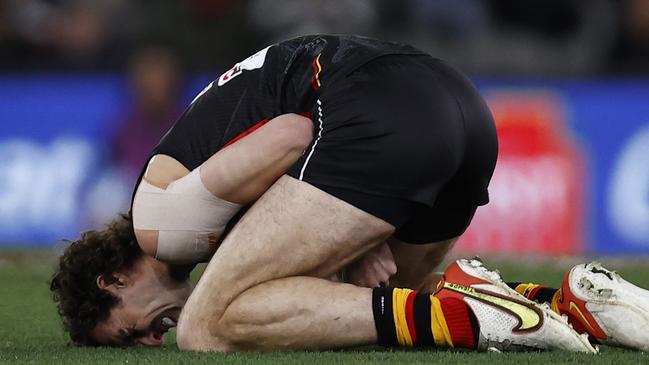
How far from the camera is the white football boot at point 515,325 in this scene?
4570 millimetres

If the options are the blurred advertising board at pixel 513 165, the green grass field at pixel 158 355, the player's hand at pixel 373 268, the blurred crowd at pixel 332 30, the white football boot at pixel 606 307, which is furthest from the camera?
the blurred crowd at pixel 332 30

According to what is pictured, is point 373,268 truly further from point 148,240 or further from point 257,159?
point 148,240

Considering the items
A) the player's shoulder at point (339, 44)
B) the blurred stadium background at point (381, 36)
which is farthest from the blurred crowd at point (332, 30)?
the player's shoulder at point (339, 44)

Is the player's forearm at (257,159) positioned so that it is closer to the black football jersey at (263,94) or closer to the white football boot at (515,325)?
the black football jersey at (263,94)

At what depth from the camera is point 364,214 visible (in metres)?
4.69

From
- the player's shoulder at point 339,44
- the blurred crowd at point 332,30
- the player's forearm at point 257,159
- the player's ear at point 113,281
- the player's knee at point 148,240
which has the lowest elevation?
the blurred crowd at point 332,30

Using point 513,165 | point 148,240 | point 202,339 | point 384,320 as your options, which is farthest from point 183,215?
point 513,165

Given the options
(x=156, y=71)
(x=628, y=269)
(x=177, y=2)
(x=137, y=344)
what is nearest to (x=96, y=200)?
(x=156, y=71)

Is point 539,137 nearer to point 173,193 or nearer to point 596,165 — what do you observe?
point 596,165

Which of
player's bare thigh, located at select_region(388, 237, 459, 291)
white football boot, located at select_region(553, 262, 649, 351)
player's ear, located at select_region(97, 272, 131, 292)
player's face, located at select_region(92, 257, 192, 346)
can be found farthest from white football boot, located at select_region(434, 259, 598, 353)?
player's ear, located at select_region(97, 272, 131, 292)

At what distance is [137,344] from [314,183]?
40.4 inches

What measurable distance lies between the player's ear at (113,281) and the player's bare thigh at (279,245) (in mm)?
464

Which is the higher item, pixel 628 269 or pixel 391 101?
pixel 391 101

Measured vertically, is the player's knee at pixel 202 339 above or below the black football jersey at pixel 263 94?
below
